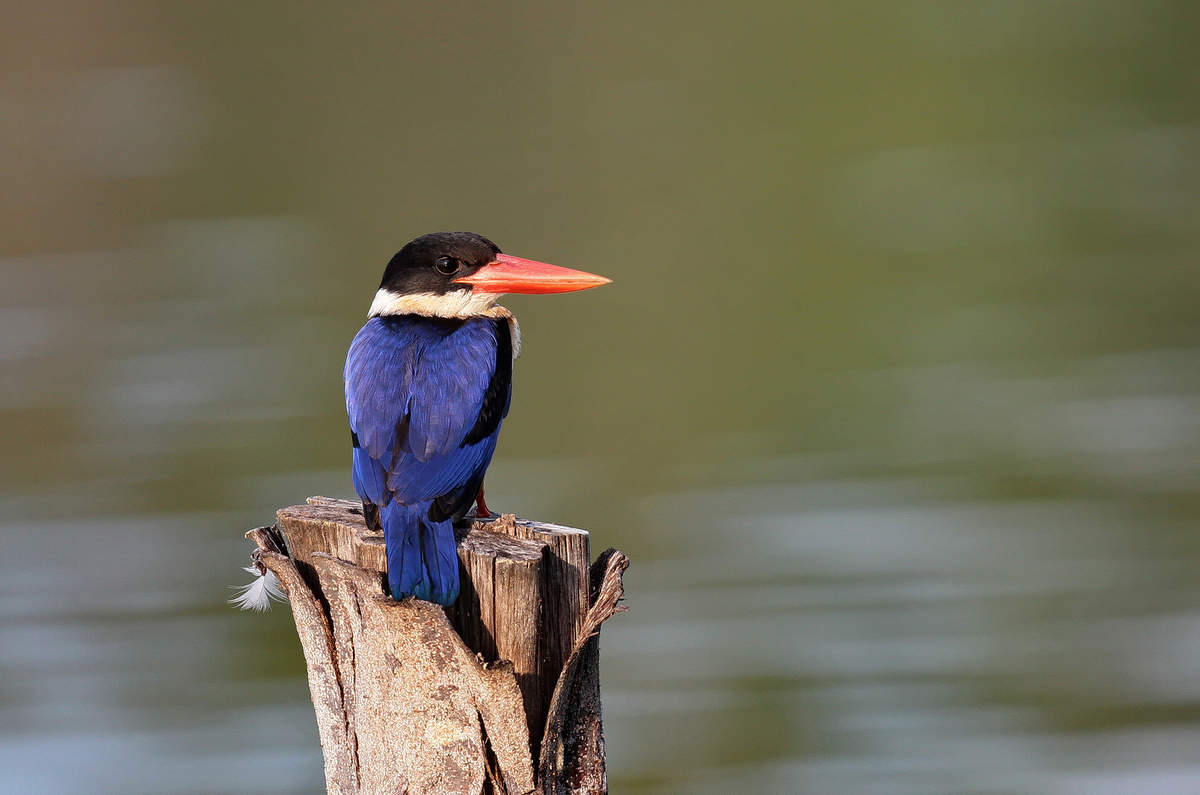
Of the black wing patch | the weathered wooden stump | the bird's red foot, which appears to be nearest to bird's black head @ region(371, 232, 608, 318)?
the black wing patch

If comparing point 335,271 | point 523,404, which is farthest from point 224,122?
point 523,404

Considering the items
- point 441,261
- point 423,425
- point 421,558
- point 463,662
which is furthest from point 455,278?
point 463,662

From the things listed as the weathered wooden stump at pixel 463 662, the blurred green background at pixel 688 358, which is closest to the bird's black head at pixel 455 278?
the weathered wooden stump at pixel 463 662

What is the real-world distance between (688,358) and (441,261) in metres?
5.19

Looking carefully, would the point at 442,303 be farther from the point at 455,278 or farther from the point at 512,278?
the point at 512,278

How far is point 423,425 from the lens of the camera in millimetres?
2623

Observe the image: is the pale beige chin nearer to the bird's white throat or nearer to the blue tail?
the bird's white throat

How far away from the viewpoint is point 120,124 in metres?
11.3

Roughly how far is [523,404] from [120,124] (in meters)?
5.79

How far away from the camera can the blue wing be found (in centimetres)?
223

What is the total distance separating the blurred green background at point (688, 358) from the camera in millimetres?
5766

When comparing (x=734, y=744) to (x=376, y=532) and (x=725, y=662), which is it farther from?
(x=376, y=532)

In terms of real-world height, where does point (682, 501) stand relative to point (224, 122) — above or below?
below

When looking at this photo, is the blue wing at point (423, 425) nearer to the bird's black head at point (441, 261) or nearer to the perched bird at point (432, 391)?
the perched bird at point (432, 391)
